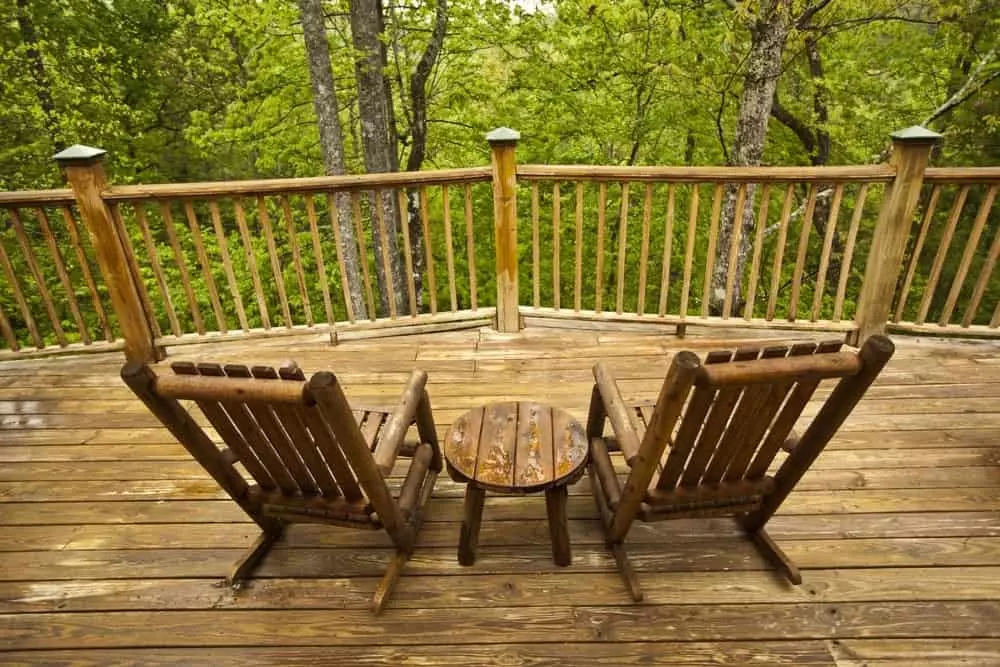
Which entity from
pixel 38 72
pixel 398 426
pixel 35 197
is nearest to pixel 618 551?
pixel 398 426

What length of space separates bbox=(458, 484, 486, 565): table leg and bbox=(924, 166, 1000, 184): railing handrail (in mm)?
3114

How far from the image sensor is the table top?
1892 mm

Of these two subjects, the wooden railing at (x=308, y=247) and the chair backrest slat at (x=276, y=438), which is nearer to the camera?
the chair backrest slat at (x=276, y=438)

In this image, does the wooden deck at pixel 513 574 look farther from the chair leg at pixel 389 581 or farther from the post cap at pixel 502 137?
the post cap at pixel 502 137

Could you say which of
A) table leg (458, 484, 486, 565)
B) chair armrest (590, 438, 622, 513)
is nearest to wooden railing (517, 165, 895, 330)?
chair armrest (590, 438, 622, 513)

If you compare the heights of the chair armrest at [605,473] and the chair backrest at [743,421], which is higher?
the chair backrest at [743,421]

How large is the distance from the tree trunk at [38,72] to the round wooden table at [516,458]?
8.85m

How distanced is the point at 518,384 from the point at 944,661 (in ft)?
7.16

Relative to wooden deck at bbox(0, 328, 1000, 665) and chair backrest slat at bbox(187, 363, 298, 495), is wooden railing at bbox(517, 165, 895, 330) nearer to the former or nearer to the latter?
wooden deck at bbox(0, 328, 1000, 665)

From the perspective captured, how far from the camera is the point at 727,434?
1.73m

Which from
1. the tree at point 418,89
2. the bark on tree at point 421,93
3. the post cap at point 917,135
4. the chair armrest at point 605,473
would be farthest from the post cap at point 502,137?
the bark on tree at point 421,93

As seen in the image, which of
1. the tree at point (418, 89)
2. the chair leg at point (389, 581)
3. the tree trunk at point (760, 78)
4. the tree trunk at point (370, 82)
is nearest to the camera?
the chair leg at point (389, 581)

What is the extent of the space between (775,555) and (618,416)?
0.79 metres

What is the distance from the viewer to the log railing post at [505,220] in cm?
346
